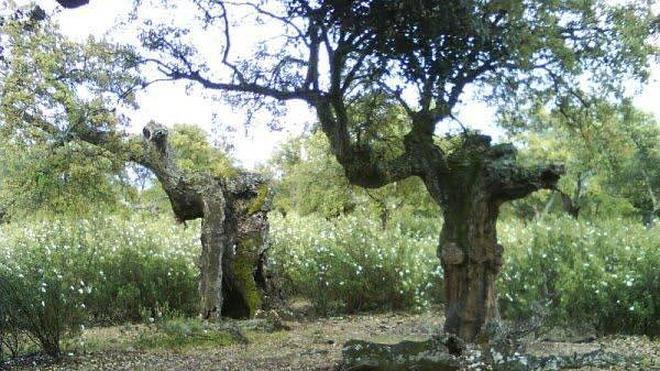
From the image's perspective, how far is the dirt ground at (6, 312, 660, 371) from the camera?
6820 millimetres

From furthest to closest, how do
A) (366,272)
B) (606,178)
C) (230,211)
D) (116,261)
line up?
1. (606,178)
2. (366,272)
3. (116,261)
4. (230,211)

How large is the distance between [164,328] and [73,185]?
2296mm

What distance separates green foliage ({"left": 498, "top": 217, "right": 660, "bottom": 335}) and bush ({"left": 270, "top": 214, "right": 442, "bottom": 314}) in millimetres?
1590

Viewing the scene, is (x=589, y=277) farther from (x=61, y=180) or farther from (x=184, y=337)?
(x=61, y=180)

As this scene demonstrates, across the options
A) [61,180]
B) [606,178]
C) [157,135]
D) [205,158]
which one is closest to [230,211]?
[157,135]

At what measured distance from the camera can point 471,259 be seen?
6.71 meters

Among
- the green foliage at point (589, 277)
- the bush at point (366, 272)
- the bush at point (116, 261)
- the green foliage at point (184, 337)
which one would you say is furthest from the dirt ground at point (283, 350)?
the bush at point (366, 272)

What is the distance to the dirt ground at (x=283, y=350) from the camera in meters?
6.82

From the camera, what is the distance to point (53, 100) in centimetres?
902

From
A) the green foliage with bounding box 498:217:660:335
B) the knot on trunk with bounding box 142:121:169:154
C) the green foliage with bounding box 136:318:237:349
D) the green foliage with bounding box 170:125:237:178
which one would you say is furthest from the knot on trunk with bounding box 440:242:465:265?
the knot on trunk with bounding box 142:121:169:154

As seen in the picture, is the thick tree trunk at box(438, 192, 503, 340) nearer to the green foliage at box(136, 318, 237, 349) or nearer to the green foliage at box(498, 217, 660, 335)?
the green foliage at box(498, 217, 660, 335)

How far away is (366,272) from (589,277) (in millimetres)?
3763

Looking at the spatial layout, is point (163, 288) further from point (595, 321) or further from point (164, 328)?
point (595, 321)

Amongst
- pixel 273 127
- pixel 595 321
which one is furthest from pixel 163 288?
pixel 595 321
